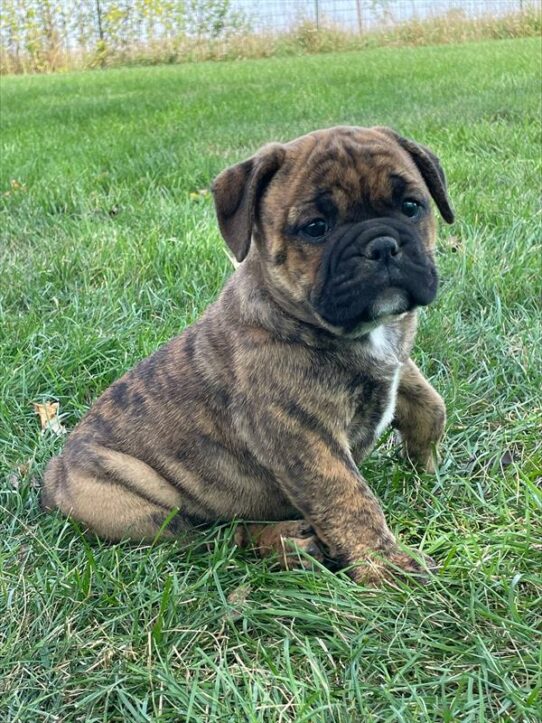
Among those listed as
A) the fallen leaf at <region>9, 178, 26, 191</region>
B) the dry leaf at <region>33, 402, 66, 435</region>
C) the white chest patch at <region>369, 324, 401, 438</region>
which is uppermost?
the white chest patch at <region>369, 324, 401, 438</region>

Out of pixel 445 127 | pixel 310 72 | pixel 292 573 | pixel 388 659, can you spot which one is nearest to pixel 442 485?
pixel 292 573

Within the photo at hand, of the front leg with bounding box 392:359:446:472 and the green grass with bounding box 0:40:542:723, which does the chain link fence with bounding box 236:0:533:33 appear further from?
the front leg with bounding box 392:359:446:472

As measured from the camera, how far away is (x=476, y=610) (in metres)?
2.53

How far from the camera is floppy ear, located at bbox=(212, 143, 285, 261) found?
2.92 meters

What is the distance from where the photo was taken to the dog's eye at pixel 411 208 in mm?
2916

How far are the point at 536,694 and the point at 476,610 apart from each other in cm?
38

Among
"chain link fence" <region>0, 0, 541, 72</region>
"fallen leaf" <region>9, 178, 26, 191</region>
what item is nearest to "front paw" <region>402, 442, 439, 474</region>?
"fallen leaf" <region>9, 178, 26, 191</region>

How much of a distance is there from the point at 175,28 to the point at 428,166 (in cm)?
2675

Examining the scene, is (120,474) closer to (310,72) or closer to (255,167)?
(255,167)

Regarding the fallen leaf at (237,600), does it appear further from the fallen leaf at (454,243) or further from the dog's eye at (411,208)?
the fallen leaf at (454,243)

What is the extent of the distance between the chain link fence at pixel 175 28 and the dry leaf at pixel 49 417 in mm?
24632

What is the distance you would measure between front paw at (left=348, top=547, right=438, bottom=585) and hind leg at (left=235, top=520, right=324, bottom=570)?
0.66 feet

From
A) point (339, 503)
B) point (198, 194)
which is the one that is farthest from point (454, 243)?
point (339, 503)

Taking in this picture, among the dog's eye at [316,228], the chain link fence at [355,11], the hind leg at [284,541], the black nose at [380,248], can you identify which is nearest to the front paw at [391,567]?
the hind leg at [284,541]
